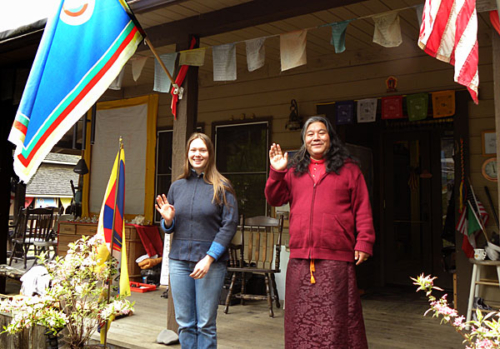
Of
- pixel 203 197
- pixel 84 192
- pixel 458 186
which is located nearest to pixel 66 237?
pixel 84 192

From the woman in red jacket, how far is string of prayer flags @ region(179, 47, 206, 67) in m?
1.58

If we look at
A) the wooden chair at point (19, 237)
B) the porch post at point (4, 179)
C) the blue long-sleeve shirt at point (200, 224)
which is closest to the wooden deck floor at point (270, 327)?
the blue long-sleeve shirt at point (200, 224)

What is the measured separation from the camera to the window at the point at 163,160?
288 inches

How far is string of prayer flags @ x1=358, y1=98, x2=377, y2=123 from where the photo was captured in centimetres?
536

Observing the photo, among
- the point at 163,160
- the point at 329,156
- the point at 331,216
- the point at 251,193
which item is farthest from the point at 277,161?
the point at 163,160

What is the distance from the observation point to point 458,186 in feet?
16.4

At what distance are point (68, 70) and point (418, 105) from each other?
3.72m

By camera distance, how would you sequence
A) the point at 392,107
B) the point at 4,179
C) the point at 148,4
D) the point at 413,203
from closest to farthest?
the point at 148,4 → the point at 392,107 → the point at 4,179 → the point at 413,203

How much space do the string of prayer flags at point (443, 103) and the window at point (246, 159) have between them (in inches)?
87.0

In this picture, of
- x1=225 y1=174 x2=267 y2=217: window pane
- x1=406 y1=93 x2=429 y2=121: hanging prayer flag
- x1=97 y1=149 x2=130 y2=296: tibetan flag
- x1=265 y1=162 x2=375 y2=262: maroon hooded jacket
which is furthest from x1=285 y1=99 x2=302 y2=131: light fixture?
x1=265 y1=162 x2=375 y2=262: maroon hooded jacket

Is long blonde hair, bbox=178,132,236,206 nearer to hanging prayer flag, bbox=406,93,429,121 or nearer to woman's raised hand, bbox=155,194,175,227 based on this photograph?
woman's raised hand, bbox=155,194,175,227

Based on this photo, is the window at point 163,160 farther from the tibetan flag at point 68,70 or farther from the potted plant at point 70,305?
the potted plant at point 70,305

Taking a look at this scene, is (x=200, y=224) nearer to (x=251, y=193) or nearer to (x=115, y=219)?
(x=115, y=219)

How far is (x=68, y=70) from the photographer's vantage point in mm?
2961
